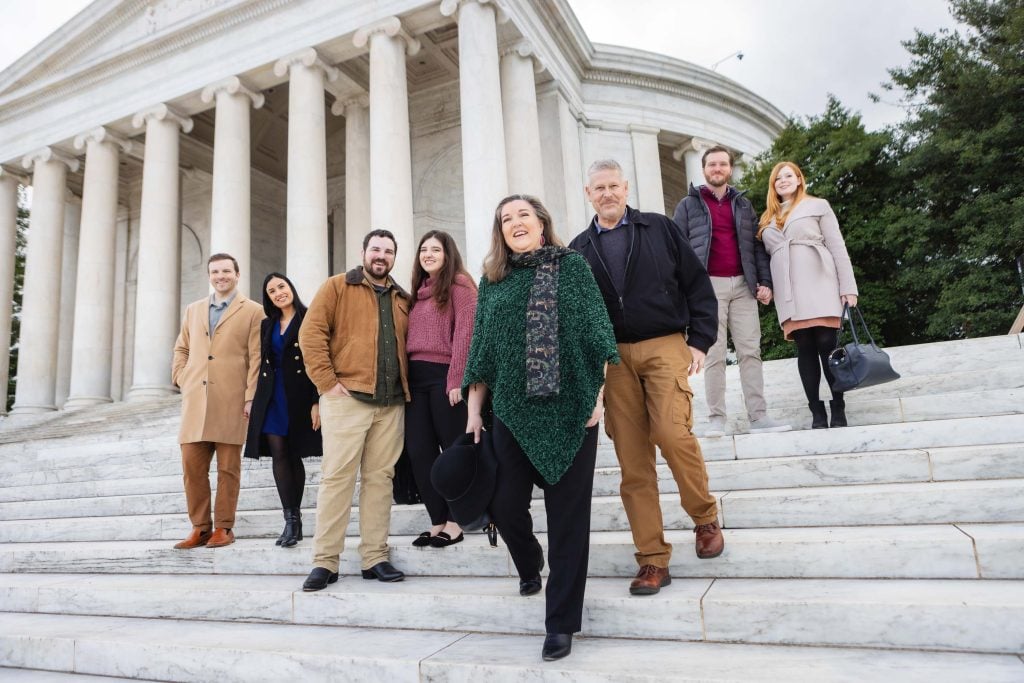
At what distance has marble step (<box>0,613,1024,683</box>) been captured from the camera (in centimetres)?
255

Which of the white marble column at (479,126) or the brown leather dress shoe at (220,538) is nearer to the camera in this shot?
the brown leather dress shoe at (220,538)

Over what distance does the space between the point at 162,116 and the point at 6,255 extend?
7.49m

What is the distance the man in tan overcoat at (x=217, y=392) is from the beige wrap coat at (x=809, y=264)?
453cm

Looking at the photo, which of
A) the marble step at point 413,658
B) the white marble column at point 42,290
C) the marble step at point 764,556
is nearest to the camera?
the marble step at point 413,658

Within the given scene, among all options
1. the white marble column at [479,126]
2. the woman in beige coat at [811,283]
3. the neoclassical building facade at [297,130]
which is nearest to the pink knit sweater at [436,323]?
the woman in beige coat at [811,283]

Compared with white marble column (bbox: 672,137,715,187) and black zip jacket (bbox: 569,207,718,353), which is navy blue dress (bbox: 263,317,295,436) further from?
white marble column (bbox: 672,137,715,187)

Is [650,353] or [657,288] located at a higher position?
[657,288]

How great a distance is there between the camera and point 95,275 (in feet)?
56.3

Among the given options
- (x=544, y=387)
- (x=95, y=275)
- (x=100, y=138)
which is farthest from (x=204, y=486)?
(x=100, y=138)

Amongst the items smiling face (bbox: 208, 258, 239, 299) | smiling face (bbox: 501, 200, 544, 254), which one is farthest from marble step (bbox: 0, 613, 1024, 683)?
smiling face (bbox: 208, 258, 239, 299)

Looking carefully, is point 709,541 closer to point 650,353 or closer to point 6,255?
point 650,353

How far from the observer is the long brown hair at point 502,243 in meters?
3.34

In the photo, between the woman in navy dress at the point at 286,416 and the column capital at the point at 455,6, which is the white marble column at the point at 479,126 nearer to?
the column capital at the point at 455,6

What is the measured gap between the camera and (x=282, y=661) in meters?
3.29
